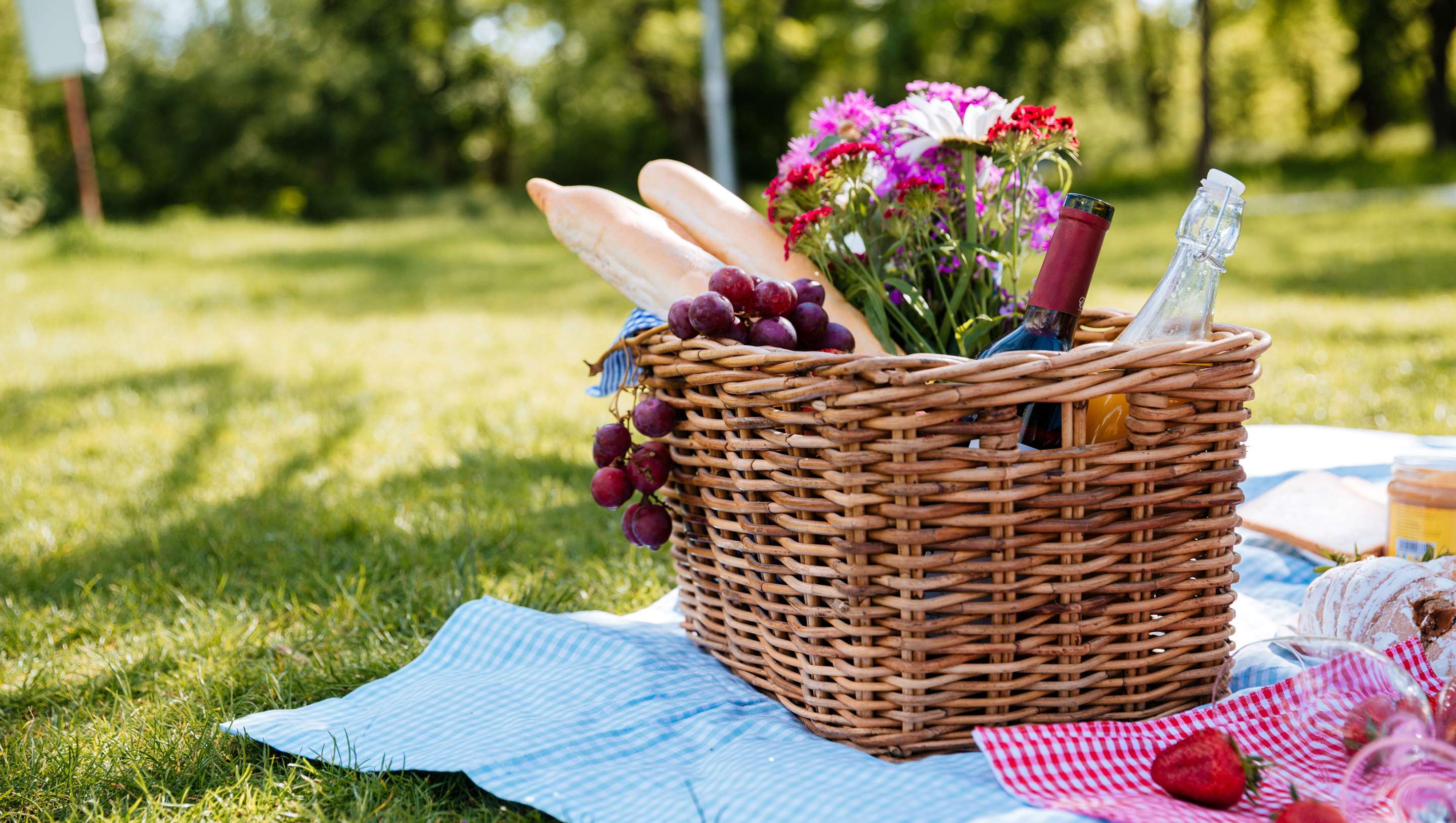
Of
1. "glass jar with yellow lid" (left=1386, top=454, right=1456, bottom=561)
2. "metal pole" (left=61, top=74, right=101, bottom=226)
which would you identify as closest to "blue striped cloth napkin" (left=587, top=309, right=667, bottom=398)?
"glass jar with yellow lid" (left=1386, top=454, right=1456, bottom=561)

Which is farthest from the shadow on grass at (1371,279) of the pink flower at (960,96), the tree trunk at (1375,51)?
the tree trunk at (1375,51)

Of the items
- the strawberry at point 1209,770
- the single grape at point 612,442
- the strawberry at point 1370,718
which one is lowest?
the strawberry at point 1209,770

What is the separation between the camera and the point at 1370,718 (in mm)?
1155

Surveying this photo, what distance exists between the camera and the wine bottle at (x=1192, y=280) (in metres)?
1.44

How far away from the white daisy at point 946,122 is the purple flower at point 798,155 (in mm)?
174

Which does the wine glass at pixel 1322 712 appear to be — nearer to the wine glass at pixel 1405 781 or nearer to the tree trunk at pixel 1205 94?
the wine glass at pixel 1405 781

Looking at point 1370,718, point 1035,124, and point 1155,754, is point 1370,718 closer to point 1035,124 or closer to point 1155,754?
point 1155,754

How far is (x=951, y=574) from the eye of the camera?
1384 millimetres

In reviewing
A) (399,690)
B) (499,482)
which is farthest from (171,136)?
(399,690)

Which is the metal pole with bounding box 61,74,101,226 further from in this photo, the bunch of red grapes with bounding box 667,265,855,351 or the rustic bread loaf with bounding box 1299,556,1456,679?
the rustic bread loaf with bounding box 1299,556,1456,679

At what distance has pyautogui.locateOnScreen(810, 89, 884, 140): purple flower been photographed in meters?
1.85

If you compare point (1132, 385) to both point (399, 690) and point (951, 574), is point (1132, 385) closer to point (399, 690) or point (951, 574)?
point (951, 574)

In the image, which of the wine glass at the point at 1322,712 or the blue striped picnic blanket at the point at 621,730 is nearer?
the wine glass at the point at 1322,712

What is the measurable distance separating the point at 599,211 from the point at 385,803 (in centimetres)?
98
